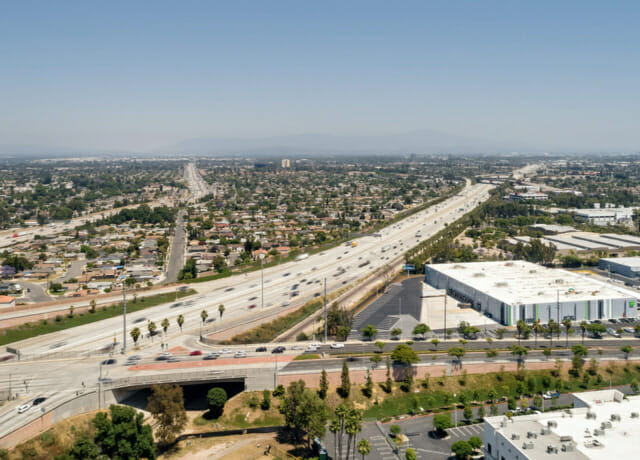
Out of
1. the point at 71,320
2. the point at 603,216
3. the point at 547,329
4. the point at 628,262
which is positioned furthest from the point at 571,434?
the point at 603,216

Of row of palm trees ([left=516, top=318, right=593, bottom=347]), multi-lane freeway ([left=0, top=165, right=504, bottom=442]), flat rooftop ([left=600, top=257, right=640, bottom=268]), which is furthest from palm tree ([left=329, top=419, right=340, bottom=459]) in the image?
flat rooftop ([left=600, top=257, right=640, bottom=268])

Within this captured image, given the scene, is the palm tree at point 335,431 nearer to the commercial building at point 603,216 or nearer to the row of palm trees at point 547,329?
the row of palm trees at point 547,329

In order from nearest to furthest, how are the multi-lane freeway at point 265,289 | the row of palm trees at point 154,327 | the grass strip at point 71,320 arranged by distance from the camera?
the row of palm trees at point 154,327 → the multi-lane freeway at point 265,289 → the grass strip at point 71,320

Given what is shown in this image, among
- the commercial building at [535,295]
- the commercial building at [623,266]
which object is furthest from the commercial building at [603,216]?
the commercial building at [535,295]

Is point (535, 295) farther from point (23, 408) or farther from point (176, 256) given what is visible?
point (176, 256)

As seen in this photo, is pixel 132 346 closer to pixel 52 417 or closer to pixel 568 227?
pixel 52 417
